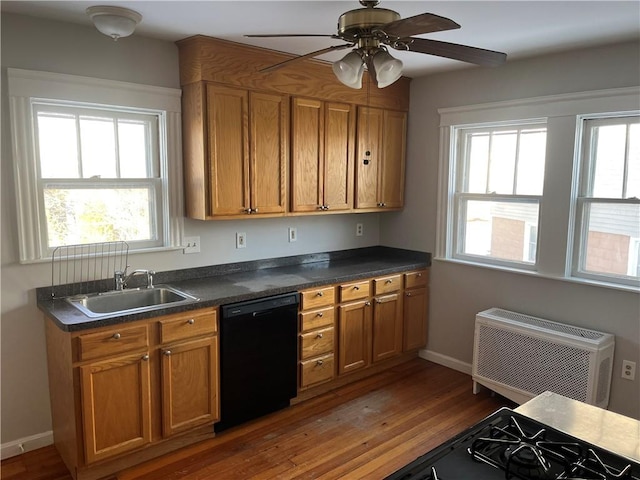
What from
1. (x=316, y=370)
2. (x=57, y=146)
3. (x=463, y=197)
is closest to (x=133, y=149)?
(x=57, y=146)

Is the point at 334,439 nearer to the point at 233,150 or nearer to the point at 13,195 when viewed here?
the point at 233,150

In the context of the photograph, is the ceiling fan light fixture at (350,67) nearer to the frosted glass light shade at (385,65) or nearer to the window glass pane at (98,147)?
the frosted glass light shade at (385,65)

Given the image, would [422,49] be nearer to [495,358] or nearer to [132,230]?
[132,230]

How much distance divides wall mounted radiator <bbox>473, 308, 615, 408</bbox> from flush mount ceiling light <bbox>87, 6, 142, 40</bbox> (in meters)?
2.95

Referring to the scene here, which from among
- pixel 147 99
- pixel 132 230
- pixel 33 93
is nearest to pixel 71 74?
pixel 33 93

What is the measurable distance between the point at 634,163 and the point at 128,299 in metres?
3.29

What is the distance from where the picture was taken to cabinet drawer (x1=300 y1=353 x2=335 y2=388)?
330 centimetres

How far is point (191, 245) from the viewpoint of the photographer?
3.26 metres

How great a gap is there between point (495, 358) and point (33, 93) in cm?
338

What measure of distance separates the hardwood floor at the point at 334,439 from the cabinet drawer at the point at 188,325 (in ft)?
2.30

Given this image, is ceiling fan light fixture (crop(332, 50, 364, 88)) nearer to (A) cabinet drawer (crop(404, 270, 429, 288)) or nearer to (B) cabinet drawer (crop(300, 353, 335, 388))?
(B) cabinet drawer (crop(300, 353, 335, 388))

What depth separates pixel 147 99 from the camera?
2.95m

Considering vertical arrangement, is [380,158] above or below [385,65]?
below

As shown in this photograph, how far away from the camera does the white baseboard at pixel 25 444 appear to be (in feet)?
8.75
